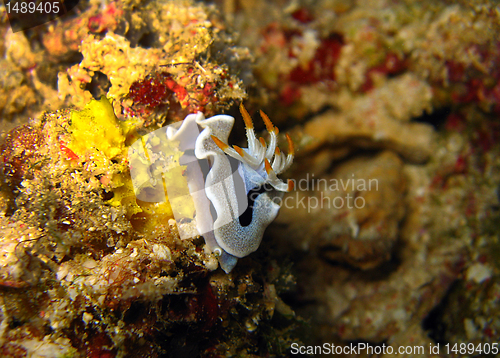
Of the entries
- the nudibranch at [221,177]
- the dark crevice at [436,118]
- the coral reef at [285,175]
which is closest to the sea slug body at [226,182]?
the nudibranch at [221,177]

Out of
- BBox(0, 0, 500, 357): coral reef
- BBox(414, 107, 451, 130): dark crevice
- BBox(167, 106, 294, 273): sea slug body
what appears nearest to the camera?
BBox(0, 0, 500, 357): coral reef

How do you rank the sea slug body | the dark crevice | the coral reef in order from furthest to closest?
1. the dark crevice
2. the sea slug body
3. the coral reef

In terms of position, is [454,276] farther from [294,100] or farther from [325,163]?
[294,100]

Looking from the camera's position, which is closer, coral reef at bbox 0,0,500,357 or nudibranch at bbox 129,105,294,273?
coral reef at bbox 0,0,500,357

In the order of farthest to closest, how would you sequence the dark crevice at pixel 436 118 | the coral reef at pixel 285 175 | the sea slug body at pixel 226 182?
the dark crevice at pixel 436 118, the sea slug body at pixel 226 182, the coral reef at pixel 285 175

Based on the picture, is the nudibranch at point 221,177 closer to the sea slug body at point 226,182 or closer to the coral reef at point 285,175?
the sea slug body at point 226,182

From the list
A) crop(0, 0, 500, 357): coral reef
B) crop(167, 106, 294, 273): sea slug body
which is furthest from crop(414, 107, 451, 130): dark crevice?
crop(167, 106, 294, 273): sea slug body

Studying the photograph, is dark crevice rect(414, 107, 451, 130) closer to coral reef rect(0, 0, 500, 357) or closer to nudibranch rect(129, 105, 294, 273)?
coral reef rect(0, 0, 500, 357)
